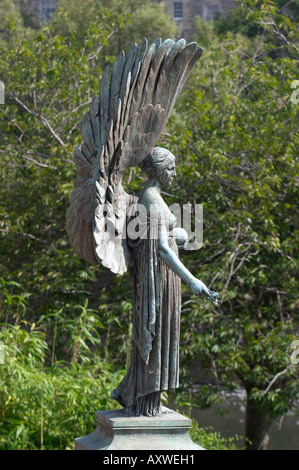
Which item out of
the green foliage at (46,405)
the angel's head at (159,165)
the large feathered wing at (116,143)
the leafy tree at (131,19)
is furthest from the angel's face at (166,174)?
the leafy tree at (131,19)

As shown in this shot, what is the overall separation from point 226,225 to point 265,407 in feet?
7.30

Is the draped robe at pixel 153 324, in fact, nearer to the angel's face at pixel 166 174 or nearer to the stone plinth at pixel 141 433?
the stone plinth at pixel 141 433

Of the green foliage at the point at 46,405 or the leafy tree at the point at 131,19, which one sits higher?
the leafy tree at the point at 131,19

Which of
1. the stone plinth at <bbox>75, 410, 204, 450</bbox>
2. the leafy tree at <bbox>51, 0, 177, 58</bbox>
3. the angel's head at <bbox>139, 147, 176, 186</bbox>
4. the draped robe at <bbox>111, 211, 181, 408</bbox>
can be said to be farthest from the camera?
the leafy tree at <bbox>51, 0, 177, 58</bbox>

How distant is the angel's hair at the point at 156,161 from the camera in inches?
158

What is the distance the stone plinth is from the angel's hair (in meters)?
1.45

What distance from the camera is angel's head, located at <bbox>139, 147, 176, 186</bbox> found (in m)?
4.02

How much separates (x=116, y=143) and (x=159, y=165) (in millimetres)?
374

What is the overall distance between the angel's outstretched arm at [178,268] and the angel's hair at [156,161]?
1.21 feet

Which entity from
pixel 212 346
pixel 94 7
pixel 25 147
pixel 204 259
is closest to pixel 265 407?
pixel 212 346

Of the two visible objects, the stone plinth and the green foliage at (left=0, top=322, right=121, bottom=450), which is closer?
the stone plinth

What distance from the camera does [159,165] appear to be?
4.03m

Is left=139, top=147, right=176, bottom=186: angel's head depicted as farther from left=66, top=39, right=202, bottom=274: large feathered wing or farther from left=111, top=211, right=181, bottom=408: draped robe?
left=111, top=211, right=181, bottom=408: draped robe

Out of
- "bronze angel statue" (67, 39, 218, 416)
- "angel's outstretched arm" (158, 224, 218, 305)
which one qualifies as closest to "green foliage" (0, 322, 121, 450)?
"bronze angel statue" (67, 39, 218, 416)
